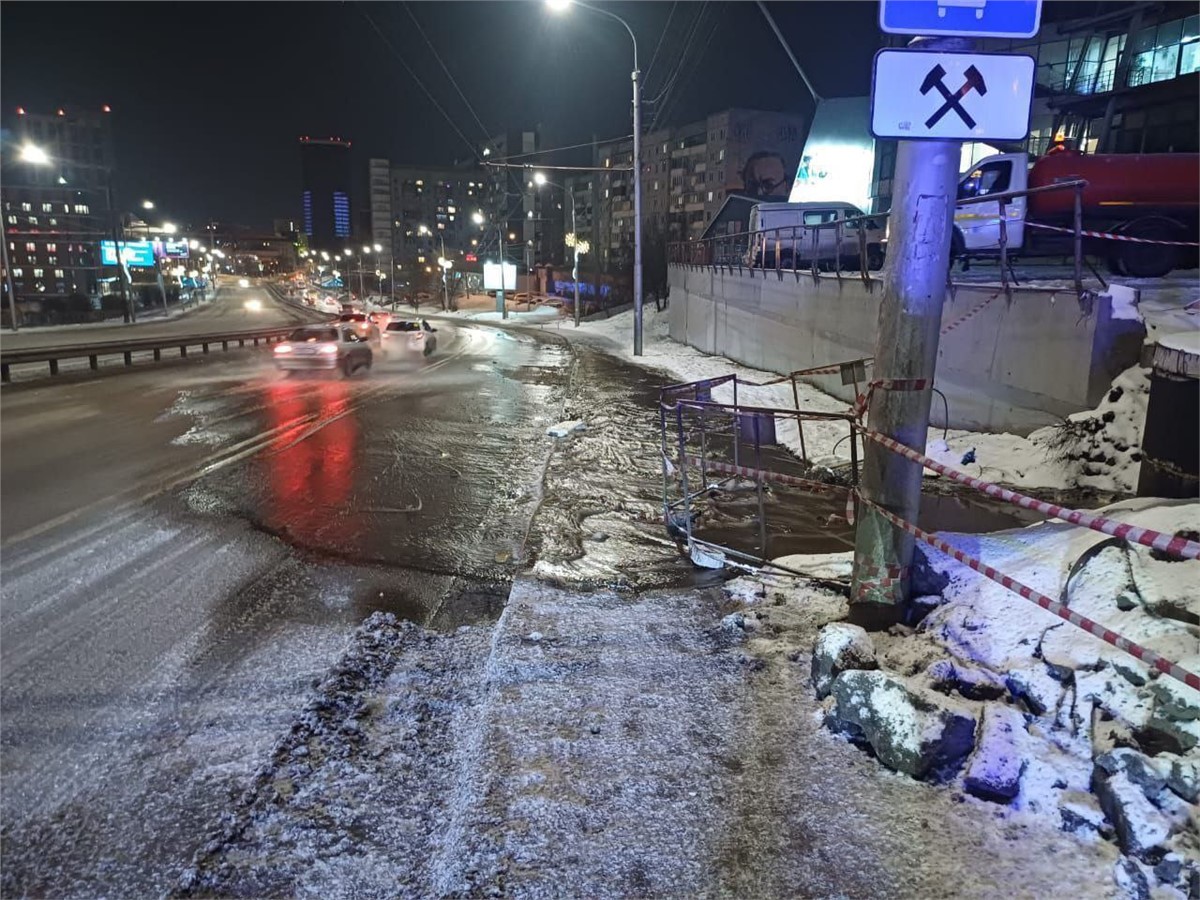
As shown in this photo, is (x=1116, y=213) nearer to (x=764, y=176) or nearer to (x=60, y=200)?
(x=764, y=176)

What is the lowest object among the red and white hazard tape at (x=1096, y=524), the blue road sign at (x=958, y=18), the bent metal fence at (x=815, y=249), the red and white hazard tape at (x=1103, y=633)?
the red and white hazard tape at (x=1103, y=633)

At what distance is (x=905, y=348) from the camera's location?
4238 millimetres

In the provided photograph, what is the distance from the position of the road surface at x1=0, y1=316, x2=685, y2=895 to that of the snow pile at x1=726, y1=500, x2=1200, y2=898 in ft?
9.06

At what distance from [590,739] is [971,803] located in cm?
166

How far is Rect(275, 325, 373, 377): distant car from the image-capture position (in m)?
21.0

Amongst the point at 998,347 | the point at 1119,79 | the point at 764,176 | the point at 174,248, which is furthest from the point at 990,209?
the point at 174,248

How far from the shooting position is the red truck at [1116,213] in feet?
42.6

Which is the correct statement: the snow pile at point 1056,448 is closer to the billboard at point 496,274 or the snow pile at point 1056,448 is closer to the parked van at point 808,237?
the parked van at point 808,237

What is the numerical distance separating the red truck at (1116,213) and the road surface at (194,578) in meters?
7.94

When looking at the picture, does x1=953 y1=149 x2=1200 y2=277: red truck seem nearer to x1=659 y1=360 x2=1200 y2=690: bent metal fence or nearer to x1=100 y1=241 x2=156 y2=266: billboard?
x1=659 y1=360 x2=1200 y2=690: bent metal fence

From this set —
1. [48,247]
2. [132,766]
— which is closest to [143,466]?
[132,766]

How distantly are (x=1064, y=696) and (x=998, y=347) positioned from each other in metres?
7.65

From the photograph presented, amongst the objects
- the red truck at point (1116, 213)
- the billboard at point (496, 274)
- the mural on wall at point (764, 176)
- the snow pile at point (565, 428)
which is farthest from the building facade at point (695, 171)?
the snow pile at point (565, 428)

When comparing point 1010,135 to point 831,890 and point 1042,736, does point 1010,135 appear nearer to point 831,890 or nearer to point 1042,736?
point 1042,736
